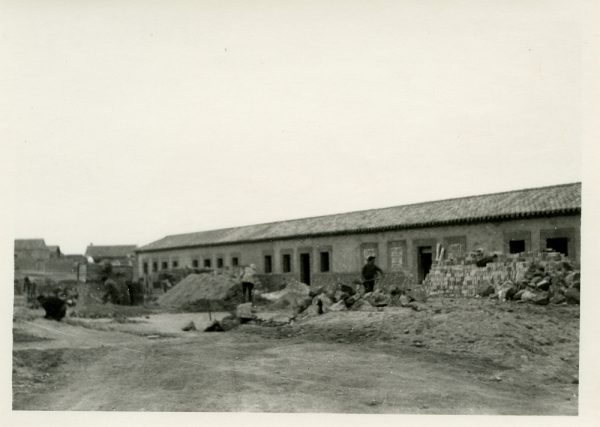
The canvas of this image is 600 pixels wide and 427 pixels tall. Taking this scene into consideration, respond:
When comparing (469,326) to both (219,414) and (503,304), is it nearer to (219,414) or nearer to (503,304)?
(503,304)

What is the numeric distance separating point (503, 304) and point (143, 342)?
24.0 ft

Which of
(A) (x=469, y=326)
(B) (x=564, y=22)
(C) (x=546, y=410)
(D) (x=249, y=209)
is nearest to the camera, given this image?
(C) (x=546, y=410)

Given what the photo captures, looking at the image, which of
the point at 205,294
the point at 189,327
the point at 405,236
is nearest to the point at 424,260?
the point at 405,236

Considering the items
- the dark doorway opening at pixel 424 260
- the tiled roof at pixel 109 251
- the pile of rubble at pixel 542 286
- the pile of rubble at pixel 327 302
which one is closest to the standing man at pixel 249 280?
the pile of rubble at pixel 327 302

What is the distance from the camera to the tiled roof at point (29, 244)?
10.8 metres

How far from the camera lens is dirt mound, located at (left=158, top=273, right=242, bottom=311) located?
16.1 meters

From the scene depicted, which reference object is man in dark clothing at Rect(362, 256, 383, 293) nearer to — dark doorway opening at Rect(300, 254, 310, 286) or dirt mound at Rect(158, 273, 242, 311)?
dark doorway opening at Rect(300, 254, 310, 286)

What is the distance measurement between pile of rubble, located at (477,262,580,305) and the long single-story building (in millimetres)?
367

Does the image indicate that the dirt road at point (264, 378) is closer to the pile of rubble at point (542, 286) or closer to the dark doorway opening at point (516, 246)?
the pile of rubble at point (542, 286)

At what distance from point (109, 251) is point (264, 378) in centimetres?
657

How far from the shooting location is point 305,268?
14703 millimetres

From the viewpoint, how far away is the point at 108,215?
38.1ft

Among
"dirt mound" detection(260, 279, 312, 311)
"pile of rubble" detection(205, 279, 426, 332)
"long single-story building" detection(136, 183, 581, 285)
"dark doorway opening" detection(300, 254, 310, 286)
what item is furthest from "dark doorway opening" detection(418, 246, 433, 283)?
"dark doorway opening" detection(300, 254, 310, 286)

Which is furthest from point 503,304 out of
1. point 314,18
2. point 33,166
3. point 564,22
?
point 33,166
